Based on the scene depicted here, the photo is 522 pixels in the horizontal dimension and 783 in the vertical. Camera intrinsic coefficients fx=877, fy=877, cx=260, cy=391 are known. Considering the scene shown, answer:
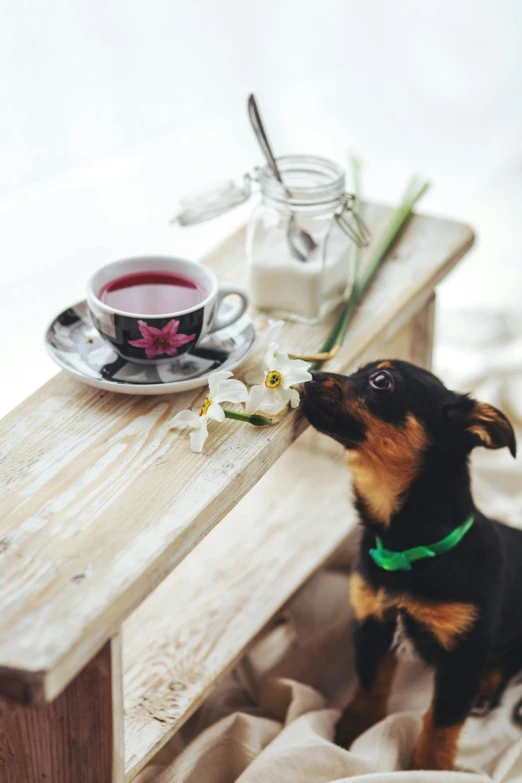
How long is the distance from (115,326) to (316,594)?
0.66 meters

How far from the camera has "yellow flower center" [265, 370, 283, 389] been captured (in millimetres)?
906

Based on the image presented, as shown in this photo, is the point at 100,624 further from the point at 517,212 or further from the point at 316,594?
the point at 517,212

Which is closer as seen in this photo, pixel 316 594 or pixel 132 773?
pixel 132 773

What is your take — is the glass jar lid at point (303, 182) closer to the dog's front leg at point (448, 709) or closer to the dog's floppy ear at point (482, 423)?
the dog's floppy ear at point (482, 423)

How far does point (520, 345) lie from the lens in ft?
6.09

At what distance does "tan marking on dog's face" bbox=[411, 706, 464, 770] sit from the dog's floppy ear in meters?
0.34

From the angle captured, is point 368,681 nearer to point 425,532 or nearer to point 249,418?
point 425,532

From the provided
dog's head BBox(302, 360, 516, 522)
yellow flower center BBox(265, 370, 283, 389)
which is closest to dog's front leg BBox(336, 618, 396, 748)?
dog's head BBox(302, 360, 516, 522)

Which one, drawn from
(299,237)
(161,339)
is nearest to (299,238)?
(299,237)

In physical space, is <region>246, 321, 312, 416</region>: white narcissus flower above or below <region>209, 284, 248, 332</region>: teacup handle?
below

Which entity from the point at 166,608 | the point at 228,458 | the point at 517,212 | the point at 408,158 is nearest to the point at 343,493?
the point at 166,608

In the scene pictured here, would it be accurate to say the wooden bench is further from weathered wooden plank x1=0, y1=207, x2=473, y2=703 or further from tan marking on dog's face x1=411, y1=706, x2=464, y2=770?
tan marking on dog's face x1=411, y1=706, x2=464, y2=770

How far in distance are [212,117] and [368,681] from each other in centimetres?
113

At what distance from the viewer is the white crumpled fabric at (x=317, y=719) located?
0.99 m
